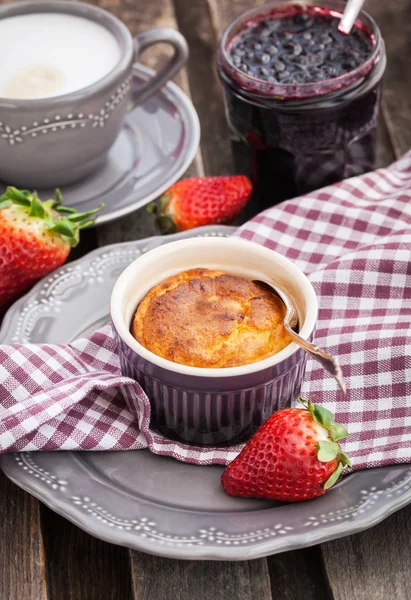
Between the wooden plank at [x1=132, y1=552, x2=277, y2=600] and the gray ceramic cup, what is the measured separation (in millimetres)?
917

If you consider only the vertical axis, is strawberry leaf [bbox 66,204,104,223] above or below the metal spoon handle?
below

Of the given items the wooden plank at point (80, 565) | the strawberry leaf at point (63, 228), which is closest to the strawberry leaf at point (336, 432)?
the wooden plank at point (80, 565)

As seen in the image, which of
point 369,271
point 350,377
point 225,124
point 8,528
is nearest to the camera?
point 8,528

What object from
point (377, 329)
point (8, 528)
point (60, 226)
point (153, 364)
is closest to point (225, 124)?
point (60, 226)

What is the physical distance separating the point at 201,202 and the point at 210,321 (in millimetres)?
510

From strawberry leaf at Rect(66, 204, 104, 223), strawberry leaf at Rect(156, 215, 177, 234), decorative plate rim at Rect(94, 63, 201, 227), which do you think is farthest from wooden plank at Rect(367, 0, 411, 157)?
strawberry leaf at Rect(66, 204, 104, 223)

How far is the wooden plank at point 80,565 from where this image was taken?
1328 mm

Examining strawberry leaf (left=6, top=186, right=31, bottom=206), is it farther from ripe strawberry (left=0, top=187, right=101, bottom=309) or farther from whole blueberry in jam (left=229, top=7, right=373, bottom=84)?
whole blueberry in jam (left=229, top=7, right=373, bottom=84)

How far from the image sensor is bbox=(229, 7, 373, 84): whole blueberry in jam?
183 centimetres

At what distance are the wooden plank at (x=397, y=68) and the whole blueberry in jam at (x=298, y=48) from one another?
16.4 inches

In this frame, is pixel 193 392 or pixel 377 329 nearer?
pixel 193 392

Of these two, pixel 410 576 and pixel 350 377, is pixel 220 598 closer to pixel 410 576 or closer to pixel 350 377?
pixel 410 576

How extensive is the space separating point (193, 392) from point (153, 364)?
72 mm

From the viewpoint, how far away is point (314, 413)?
128 cm
